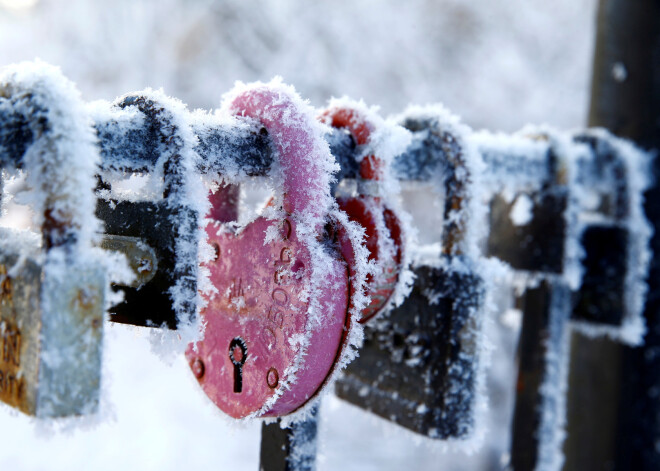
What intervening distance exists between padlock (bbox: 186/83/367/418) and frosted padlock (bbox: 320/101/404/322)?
67 mm

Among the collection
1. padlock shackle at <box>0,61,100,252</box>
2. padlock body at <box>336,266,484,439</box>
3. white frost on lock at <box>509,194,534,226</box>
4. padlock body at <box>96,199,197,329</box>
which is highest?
white frost on lock at <box>509,194,534,226</box>

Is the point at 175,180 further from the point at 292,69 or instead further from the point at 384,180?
the point at 292,69

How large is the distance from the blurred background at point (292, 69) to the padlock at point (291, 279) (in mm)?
3263

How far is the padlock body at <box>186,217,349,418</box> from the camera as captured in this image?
417mm

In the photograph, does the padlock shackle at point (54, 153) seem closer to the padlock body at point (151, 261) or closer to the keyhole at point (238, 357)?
the padlock body at point (151, 261)

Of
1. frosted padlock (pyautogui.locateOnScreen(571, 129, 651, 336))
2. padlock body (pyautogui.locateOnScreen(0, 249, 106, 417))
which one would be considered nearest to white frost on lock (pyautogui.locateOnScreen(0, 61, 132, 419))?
padlock body (pyautogui.locateOnScreen(0, 249, 106, 417))

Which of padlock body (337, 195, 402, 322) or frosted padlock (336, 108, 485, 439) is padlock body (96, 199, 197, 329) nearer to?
padlock body (337, 195, 402, 322)

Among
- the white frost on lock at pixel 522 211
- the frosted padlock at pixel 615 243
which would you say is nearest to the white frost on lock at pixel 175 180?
the white frost on lock at pixel 522 211

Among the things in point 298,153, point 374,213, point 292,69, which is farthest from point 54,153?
point 292,69

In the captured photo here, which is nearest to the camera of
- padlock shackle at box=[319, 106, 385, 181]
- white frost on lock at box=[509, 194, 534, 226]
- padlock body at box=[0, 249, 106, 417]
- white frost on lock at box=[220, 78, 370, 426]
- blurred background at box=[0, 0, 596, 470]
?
padlock body at box=[0, 249, 106, 417]

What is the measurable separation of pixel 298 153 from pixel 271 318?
Answer: 13cm

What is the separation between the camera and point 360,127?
53 centimetres

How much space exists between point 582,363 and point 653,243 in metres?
0.30

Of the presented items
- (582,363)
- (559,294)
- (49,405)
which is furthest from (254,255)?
(582,363)
